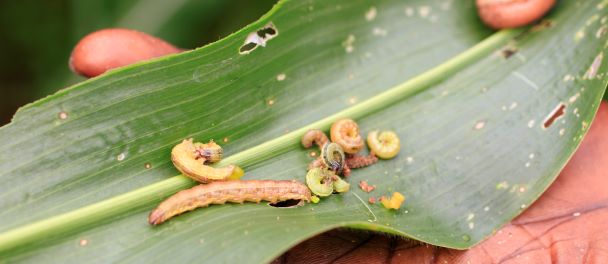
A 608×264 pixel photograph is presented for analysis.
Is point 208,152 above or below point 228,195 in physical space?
above

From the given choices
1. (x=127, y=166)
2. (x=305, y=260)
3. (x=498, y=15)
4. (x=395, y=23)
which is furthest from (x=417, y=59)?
(x=127, y=166)

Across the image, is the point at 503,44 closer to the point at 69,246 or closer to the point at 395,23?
the point at 395,23

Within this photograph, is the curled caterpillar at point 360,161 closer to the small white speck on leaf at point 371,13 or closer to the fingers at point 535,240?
the fingers at point 535,240

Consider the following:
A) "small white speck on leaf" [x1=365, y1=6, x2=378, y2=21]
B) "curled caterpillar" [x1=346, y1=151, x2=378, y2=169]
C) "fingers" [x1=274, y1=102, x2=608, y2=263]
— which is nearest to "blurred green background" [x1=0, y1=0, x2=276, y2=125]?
"small white speck on leaf" [x1=365, y1=6, x2=378, y2=21]

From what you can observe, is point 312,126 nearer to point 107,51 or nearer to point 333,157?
point 333,157

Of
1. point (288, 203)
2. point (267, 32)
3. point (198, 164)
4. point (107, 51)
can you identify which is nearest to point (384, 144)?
point (288, 203)

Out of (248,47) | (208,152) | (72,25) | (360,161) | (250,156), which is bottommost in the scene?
(360,161)
